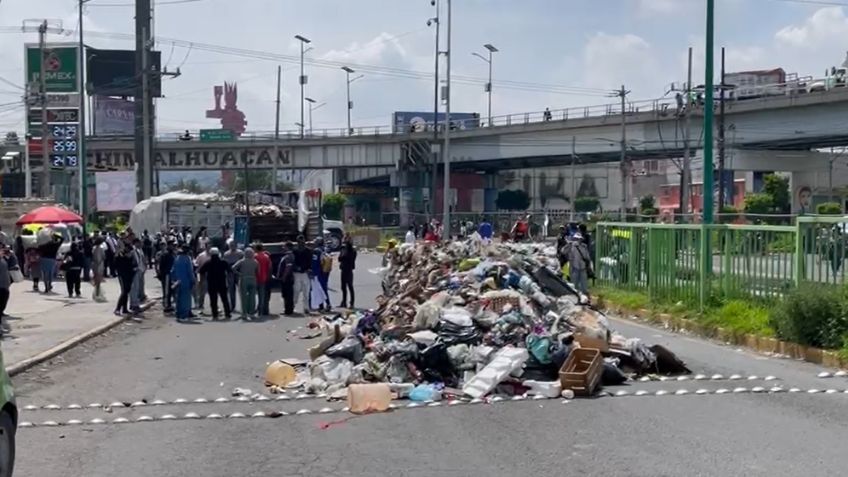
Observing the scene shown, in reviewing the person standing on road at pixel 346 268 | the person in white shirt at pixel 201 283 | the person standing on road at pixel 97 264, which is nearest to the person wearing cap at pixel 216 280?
the person in white shirt at pixel 201 283

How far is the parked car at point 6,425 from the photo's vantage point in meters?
7.24

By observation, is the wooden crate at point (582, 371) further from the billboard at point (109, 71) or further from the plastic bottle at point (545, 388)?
the billboard at point (109, 71)

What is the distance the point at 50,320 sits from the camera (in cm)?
2283

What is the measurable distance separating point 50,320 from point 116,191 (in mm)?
33832

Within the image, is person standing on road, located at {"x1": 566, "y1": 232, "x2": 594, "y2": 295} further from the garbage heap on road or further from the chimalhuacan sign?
the chimalhuacan sign

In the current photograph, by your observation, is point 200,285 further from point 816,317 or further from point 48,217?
point 816,317

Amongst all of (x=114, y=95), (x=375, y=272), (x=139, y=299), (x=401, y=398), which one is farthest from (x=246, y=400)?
(x=114, y=95)

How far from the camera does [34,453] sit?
9.73 m

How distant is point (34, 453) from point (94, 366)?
6808mm

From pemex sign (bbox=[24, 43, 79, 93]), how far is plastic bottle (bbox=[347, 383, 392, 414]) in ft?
235

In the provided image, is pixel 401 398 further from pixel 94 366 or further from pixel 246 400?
pixel 94 366

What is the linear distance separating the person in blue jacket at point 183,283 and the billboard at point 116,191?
107ft

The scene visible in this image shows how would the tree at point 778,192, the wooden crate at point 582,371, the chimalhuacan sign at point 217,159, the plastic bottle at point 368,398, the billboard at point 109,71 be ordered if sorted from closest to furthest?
the plastic bottle at point 368,398 → the wooden crate at point 582,371 → the tree at point 778,192 → the chimalhuacan sign at point 217,159 → the billboard at point 109,71

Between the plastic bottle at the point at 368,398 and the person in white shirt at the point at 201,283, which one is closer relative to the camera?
the plastic bottle at the point at 368,398
